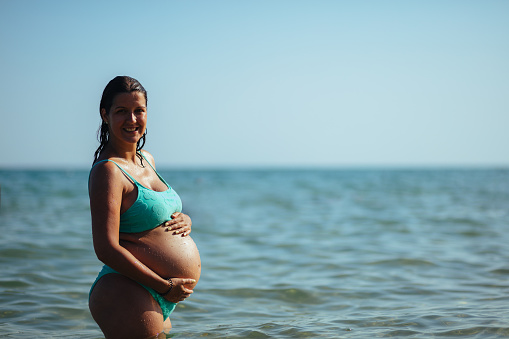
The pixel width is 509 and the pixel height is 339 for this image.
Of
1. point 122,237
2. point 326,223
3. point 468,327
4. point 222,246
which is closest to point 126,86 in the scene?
point 122,237

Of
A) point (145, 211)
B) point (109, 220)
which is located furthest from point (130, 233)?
point (109, 220)

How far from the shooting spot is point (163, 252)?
9.45ft

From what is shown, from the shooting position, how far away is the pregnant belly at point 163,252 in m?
2.83

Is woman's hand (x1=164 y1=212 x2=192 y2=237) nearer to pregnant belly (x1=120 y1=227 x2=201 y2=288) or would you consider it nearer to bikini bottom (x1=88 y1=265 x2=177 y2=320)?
pregnant belly (x1=120 y1=227 x2=201 y2=288)

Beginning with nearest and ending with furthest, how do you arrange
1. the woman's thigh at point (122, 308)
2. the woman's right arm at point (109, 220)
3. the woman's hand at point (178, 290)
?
the woman's right arm at point (109, 220)
the woman's thigh at point (122, 308)
the woman's hand at point (178, 290)

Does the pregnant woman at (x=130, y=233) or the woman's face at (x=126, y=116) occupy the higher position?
the woman's face at (x=126, y=116)

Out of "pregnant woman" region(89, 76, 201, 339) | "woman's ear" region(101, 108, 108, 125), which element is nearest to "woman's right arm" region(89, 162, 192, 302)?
"pregnant woman" region(89, 76, 201, 339)

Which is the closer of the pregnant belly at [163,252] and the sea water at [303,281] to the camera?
the pregnant belly at [163,252]

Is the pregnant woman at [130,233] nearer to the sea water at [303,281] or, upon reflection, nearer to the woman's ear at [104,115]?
the woman's ear at [104,115]

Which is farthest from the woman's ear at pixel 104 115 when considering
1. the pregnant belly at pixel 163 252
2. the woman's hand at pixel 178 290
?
the woman's hand at pixel 178 290

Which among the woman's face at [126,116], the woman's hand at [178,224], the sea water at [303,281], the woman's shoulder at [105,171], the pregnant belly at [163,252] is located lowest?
the sea water at [303,281]

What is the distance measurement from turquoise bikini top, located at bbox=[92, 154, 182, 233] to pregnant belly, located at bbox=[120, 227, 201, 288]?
0.05 meters

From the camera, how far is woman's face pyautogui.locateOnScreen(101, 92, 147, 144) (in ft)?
9.21

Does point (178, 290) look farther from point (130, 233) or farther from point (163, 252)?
point (130, 233)
